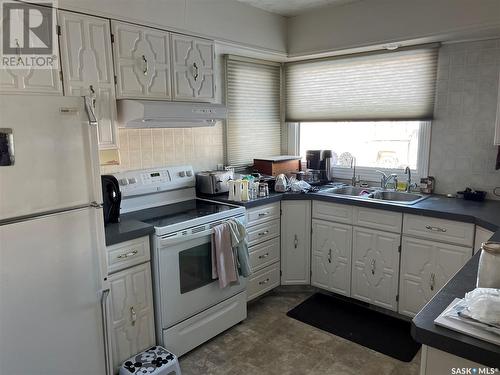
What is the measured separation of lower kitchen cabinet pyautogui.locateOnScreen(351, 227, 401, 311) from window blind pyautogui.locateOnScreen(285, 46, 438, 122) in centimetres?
112

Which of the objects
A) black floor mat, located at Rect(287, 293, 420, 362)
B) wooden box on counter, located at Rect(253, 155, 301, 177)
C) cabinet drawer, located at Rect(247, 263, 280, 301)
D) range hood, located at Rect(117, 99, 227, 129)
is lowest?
black floor mat, located at Rect(287, 293, 420, 362)

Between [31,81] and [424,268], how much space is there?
9.17 ft

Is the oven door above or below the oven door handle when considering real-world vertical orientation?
below

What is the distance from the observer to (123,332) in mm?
2297

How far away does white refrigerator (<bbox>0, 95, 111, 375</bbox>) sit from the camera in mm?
1612

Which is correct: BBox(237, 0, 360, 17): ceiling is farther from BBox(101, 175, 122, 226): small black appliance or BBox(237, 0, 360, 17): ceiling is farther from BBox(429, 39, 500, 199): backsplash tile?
BBox(101, 175, 122, 226): small black appliance

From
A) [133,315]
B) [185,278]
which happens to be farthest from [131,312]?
[185,278]

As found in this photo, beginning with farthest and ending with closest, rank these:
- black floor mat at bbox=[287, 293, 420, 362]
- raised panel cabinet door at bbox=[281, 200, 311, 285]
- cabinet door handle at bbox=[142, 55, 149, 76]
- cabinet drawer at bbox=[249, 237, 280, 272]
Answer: raised panel cabinet door at bbox=[281, 200, 311, 285], cabinet drawer at bbox=[249, 237, 280, 272], black floor mat at bbox=[287, 293, 420, 362], cabinet door handle at bbox=[142, 55, 149, 76]

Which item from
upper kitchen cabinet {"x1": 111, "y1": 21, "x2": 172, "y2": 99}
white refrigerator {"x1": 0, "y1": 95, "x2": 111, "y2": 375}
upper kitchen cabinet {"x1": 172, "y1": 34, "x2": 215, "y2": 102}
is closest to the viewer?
white refrigerator {"x1": 0, "y1": 95, "x2": 111, "y2": 375}

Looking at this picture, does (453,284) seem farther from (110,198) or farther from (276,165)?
(276,165)

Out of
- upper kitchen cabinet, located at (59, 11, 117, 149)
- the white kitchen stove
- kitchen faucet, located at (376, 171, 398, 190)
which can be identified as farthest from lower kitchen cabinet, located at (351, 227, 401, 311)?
upper kitchen cabinet, located at (59, 11, 117, 149)

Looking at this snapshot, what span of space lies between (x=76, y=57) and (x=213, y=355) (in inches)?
82.8

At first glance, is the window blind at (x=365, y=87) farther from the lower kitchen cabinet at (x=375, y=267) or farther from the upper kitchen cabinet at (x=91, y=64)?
the upper kitchen cabinet at (x=91, y=64)

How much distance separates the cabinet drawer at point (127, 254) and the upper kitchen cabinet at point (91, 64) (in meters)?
0.65
